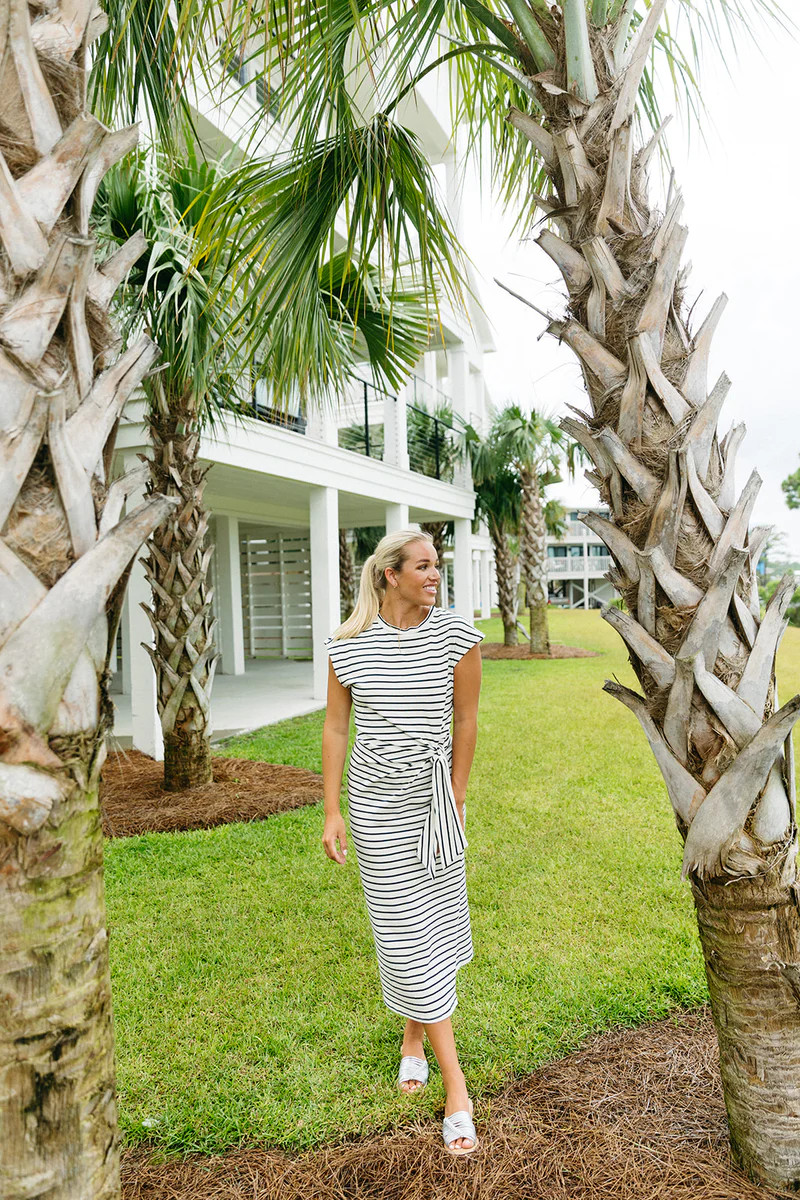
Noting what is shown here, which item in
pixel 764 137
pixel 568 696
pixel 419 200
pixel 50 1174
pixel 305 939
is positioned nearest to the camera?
pixel 50 1174

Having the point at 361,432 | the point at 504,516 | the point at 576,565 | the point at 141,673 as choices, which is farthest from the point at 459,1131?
the point at 576,565

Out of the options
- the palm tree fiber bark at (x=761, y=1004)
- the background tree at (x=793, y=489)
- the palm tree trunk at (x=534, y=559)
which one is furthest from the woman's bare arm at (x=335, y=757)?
the background tree at (x=793, y=489)

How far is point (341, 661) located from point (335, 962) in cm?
186

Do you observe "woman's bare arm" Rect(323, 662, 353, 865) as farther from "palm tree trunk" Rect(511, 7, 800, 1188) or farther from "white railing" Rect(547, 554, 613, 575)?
"white railing" Rect(547, 554, 613, 575)

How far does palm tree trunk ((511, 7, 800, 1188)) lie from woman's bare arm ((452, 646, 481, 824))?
0.64m

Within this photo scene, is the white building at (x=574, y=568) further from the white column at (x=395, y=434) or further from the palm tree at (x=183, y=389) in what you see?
the palm tree at (x=183, y=389)

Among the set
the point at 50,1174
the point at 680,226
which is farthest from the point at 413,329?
the point at 50,1174

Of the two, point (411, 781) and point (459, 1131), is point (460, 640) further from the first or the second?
point (459, 1131)

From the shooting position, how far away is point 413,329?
6.00 meters

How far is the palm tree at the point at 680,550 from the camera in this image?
6.63ft

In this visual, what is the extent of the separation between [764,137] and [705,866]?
2858mm

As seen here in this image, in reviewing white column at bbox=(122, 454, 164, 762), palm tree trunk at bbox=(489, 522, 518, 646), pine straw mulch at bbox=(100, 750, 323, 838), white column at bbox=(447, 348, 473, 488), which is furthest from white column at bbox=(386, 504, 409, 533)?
pine straw mulch at bbox=(100, 750, 323, 838)

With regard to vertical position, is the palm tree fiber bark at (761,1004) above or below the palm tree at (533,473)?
below

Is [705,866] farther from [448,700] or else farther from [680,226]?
[680,226]
